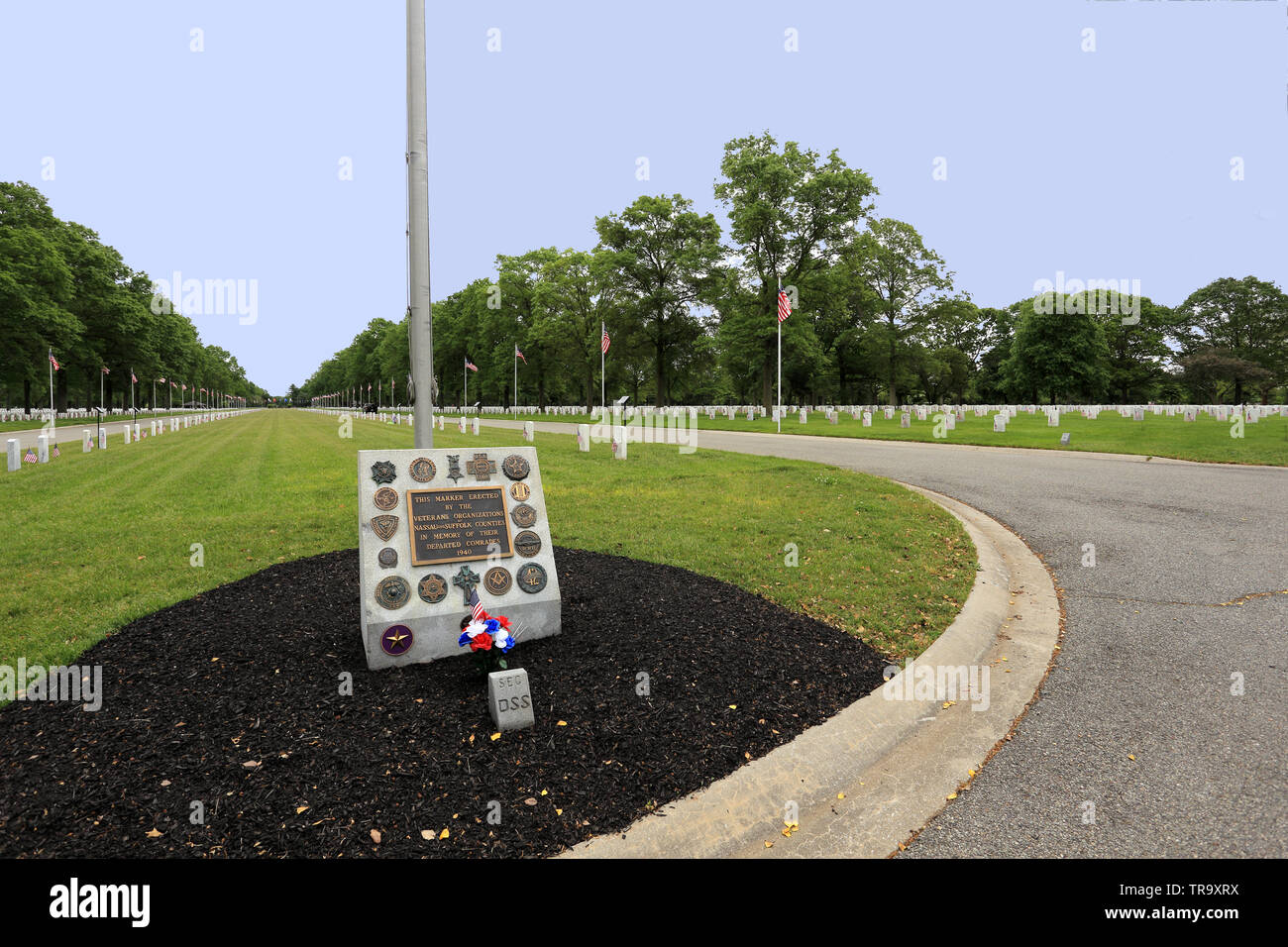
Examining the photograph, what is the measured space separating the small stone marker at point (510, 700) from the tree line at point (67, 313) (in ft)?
158

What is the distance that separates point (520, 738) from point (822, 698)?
1.79m

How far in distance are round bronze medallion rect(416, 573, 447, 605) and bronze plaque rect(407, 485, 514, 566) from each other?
0.37ft

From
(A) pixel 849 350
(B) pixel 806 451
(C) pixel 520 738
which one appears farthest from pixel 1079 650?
(A) pixel 849 350

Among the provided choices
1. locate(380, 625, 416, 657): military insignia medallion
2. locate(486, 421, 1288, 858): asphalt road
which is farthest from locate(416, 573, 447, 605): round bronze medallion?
locate(486, 421, 1288, 858): asphalt road

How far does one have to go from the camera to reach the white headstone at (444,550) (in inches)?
153

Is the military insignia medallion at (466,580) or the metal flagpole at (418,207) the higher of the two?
the metal flagpole at (418,207)

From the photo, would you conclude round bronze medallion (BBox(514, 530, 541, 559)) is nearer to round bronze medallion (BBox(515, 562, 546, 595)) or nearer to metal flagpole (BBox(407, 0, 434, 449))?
round bronze medallion (BBox(515, 562, 546, 595))

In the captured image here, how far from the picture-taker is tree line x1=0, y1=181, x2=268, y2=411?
36.4 metres

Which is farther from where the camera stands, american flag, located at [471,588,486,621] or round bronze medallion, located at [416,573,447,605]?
round bronze medallion, located at [416,573,447,605]

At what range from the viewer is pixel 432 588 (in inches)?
157

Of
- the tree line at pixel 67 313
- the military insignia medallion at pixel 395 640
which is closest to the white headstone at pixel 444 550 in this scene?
the military insignia medallion at pixel 395 640

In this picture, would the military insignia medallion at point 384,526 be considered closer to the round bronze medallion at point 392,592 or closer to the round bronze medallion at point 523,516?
the round bronze medallion at point 392,592

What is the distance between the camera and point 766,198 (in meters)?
38.2
